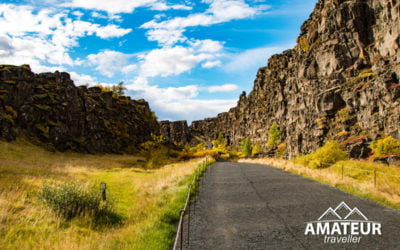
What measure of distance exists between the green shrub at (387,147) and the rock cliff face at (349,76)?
2.43 meters

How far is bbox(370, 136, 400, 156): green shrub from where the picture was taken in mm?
35094

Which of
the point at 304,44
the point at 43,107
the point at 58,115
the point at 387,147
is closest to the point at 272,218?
the point at 387,147

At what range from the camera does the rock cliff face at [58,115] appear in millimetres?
49250

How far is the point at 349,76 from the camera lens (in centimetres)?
5728

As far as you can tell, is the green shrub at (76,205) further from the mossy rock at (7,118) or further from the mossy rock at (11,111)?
the mossy rock at (11,111)

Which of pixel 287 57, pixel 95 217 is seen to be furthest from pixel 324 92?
pixel 287 57

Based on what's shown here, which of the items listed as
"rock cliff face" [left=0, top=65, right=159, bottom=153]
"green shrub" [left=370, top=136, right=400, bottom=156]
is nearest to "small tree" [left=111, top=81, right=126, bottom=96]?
"rock cliff face" [left=0, top=65, right=159, bottom=153]

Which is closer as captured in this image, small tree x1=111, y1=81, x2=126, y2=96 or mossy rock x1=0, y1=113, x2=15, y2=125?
mossy rock x1=0, y1=113, x2=15, y2=125

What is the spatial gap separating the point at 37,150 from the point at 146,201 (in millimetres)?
38428

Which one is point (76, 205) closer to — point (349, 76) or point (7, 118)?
point (7, 118)

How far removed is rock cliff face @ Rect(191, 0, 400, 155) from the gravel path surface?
34.1 meters

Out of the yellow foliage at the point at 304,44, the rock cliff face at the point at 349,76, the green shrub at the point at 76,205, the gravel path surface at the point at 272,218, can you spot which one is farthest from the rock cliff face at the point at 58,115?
the yellow foliage at the point at 304,44

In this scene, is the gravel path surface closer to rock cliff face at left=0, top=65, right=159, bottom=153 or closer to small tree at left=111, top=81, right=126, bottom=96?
rock cliff face at left=0, top=65, right=159, bottom=153

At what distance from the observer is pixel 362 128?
46.6 m
